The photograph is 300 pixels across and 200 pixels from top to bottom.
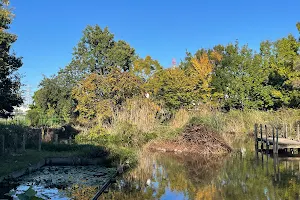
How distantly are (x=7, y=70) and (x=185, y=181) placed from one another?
10.1 metres

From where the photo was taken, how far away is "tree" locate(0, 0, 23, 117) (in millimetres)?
13789

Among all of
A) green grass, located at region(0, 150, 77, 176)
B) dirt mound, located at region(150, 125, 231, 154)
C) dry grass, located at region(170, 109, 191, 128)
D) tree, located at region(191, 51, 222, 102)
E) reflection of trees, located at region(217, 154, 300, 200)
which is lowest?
reflection of trees, located at region(217, 154, 300, 200)

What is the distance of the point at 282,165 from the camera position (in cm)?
961

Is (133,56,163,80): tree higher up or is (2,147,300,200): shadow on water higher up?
(133,56,163,80): tree

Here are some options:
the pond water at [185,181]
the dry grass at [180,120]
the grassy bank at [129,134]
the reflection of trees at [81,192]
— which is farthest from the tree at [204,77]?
the reflection of trees at [81,192]

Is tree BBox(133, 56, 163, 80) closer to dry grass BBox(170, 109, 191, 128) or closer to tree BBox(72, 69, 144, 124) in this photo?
tree BBox(72, 69, 144, 124)

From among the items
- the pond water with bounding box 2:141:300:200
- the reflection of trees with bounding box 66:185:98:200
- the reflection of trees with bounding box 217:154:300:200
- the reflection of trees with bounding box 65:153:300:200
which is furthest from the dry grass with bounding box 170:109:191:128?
the reflection of trees with bounding box 66:185:98:200

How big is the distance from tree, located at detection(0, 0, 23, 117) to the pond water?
6.62m

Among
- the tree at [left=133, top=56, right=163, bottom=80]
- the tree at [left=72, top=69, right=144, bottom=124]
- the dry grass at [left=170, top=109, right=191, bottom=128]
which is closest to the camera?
the dry grass at [left=170, top=109, right=191, bottom=128]

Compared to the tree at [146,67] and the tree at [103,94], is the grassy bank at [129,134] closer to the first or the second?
the tree at [103,94]

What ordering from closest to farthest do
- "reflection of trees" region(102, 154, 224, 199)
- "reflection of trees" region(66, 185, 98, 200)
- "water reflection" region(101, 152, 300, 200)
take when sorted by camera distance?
"reflection of trees" region(66, 185, 98, 200), "water reflection" region(101, 152, 300, 200), "reflection of trees" region(102, 154, 224, 199)

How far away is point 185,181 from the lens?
25.8 feet

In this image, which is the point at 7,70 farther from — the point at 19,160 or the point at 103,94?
the point at 19,160

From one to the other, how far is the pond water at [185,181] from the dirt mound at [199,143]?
5.39ft
